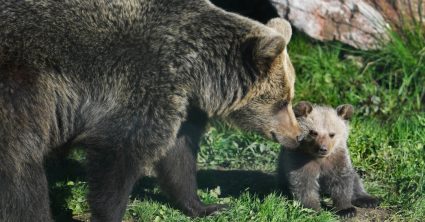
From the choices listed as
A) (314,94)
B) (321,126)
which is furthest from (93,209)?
(314,94)

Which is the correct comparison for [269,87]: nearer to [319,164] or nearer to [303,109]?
[303,109]

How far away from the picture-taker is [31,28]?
581cm

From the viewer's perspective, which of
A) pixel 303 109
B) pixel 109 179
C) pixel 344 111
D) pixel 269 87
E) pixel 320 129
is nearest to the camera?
pixel 109 179

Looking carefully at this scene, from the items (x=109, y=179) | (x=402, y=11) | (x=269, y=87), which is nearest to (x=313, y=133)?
(x=269, y=87)

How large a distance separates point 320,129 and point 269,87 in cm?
65

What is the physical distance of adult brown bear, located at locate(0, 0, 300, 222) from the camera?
224 inches

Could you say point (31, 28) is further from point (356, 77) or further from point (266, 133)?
point (356, 77)

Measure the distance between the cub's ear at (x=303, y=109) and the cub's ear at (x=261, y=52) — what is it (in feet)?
2.45

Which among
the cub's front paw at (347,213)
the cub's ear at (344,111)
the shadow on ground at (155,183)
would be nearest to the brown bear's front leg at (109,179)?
the shadow on ground at (155,183)

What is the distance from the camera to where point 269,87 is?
20.9ft

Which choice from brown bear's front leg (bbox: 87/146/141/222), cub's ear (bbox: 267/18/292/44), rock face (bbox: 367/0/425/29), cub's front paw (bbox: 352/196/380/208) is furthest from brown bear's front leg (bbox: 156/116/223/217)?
rock face (bbox: 367/0/425/29)

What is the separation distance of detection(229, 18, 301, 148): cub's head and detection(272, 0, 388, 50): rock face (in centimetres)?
233

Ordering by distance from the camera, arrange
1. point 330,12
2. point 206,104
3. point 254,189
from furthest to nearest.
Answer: point 330,12 < point 254,189 < point 206,104

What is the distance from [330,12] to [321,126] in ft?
8.21
